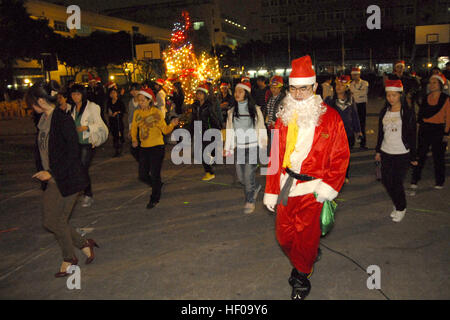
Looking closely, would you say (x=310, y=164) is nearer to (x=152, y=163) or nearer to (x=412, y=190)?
(x=152, y=163)

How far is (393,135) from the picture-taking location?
17.3 ft

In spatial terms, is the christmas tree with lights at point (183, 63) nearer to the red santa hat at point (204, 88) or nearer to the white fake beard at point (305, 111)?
the red santa hat at point (204, 88)

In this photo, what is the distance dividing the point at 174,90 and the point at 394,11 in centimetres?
8145

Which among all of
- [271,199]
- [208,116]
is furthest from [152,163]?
[271,199]

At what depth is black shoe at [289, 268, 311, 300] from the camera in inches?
138

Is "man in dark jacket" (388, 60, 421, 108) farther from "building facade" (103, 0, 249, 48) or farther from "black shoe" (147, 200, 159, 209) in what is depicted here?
"building facade" (103, 0, 249, 48)

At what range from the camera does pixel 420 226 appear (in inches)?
199

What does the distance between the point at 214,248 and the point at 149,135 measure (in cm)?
235

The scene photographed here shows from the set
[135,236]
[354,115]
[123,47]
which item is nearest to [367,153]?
[354,115]

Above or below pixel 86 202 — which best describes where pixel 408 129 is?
above

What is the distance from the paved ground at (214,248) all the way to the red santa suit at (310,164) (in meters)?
0.53

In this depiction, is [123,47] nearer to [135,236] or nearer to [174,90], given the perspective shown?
[174,90]

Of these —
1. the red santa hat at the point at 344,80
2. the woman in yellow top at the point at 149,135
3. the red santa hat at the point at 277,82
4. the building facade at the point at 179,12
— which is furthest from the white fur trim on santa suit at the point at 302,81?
the building facade at the point at 179,12
